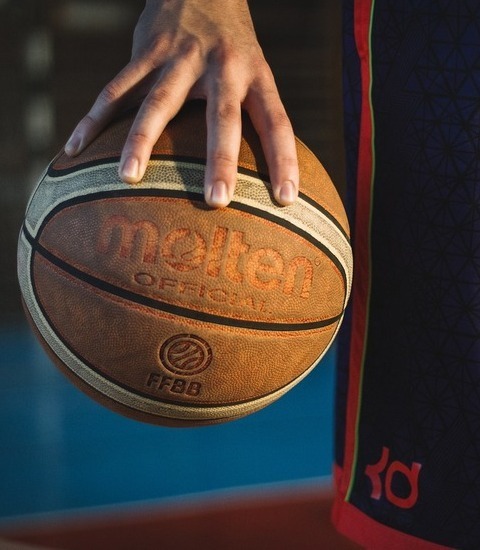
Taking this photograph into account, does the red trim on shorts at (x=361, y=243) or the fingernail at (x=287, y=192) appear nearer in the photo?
the fingernail at (x=287, y=192)

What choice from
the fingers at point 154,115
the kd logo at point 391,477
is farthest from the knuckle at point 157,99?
the kd logo at point 391,477

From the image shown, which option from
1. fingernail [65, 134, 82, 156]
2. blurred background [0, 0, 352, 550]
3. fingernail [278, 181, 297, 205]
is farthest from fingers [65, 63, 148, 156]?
blurred background [0, 0, 352, 550]

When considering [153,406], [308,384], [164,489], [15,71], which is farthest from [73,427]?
[15,71]

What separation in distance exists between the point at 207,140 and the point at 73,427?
8.24 feet

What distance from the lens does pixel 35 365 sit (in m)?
4.34

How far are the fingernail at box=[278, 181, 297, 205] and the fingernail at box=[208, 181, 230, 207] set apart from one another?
0.07m

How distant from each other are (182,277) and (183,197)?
0.09m

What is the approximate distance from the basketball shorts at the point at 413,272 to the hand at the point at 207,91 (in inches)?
6.8

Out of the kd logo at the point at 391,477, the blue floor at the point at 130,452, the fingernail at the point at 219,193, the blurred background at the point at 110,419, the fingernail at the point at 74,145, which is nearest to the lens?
the fingernail at the point at 219,193

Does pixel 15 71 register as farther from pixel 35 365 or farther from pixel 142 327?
pixel 142 327

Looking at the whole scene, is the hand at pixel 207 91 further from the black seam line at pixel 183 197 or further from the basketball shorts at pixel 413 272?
the basketball shorts at pixel 413 272

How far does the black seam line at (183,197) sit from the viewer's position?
42.2 inches

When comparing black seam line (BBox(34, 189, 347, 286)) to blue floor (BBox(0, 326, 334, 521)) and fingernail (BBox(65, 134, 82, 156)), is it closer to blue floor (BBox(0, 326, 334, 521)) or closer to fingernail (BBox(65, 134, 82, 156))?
fingernail (BBox(65, 134, 82, 156))

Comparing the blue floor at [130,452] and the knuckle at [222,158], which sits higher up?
the knuckle at [222,158]
